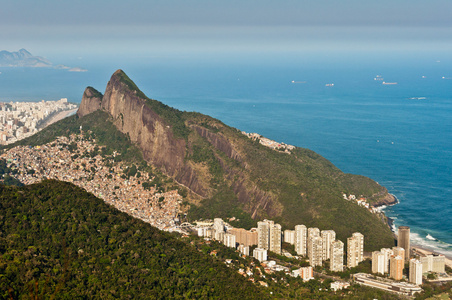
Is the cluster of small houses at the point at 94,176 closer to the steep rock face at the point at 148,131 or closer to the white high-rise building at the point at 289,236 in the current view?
the steep rock face at the point at 148,131

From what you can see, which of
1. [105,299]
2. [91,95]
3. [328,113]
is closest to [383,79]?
[328,113]

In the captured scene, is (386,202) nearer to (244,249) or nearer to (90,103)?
(244,249)

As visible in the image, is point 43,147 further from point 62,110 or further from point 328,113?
point 328,113

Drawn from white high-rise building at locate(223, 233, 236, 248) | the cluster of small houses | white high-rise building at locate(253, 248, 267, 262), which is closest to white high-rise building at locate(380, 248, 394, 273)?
white high-rise building at locate(253, 248, 267, 262)

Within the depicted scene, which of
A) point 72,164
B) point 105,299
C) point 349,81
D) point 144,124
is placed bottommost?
point 105,299

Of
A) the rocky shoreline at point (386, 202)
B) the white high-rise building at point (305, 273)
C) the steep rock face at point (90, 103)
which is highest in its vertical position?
the steep rock face at point (90, 103)

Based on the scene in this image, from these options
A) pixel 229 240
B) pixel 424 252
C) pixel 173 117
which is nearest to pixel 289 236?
pixel 229 240

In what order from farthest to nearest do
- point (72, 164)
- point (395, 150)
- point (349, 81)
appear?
1. point (349, 81)
2. point (395, 150)
3. point (72, 164)

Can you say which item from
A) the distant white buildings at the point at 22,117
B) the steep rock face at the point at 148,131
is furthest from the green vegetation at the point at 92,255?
the distant white buildings at the point at 22,117
